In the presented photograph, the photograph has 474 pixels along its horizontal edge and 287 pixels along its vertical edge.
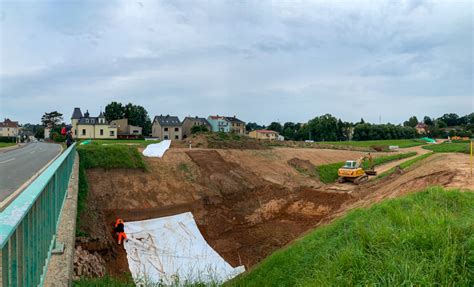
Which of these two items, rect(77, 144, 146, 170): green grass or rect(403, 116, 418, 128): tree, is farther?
rect(403, 116, 418, 128): tree

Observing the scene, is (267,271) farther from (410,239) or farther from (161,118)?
(161,118)

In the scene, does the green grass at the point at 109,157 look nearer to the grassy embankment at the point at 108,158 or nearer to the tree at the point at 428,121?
the grassy embankment at the point at 108,158

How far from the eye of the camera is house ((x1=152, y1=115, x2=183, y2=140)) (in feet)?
283

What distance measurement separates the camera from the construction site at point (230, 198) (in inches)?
614

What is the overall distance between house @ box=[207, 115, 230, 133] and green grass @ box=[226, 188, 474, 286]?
94.4 metres

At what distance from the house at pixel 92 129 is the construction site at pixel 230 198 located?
53.0 metres

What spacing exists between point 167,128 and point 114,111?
20.2 meters

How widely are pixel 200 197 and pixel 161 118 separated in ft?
228

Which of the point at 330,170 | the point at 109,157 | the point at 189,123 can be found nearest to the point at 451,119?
the point at 189,123

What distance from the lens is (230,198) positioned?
23.7 m

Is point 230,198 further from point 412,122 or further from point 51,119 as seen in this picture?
point 412,122

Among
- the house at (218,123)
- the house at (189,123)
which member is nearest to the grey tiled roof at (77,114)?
the house at (189,123)

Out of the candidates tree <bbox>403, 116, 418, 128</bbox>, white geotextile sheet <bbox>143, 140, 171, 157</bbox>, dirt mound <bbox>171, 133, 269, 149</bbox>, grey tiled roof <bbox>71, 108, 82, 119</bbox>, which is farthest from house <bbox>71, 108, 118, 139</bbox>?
tree <bbox>403, 116, 418, 128</bbox>

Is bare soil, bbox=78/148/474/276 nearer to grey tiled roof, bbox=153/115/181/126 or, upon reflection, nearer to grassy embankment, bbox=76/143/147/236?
grassy embankment, bbox=76/143/147/236
